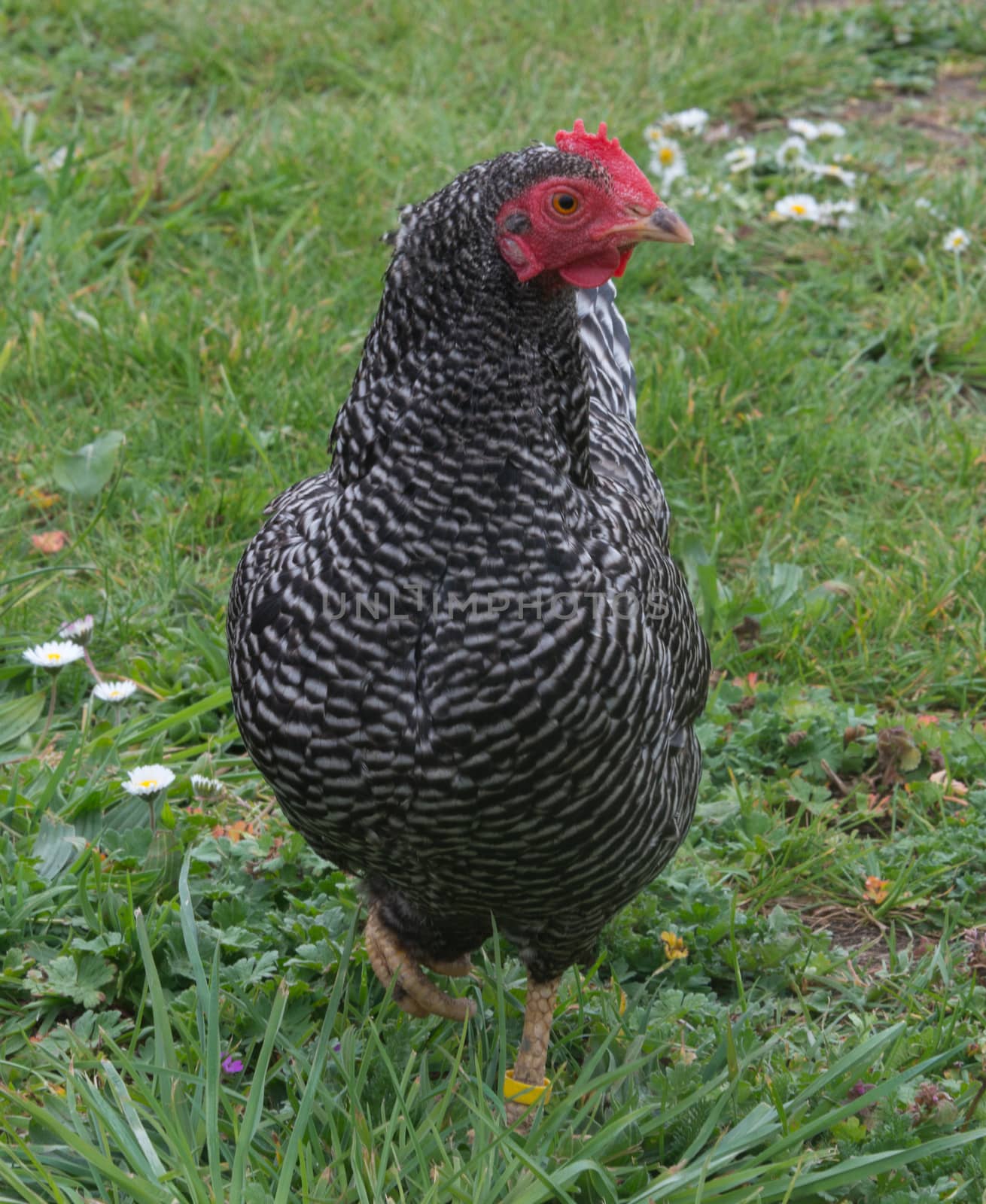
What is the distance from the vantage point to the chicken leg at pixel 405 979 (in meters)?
3.00

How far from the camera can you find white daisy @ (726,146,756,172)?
617 centimetres

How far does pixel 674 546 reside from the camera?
4.43 meters

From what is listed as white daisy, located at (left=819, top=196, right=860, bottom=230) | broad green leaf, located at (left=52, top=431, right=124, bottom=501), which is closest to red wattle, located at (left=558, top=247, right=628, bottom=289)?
broad green leaf, located at (left=52, top=431, right=124, bottom=501)

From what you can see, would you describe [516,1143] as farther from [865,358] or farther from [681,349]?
[865,358]

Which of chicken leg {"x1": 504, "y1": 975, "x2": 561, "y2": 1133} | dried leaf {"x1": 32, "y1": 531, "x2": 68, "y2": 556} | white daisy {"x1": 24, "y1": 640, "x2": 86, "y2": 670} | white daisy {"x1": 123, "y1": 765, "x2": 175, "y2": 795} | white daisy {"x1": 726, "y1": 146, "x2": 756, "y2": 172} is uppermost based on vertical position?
white daisy {"x1": 726, "y1": 146, "x2": 756, "y2": 172}

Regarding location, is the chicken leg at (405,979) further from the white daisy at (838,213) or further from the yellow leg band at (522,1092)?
the white daisy at (838,213)

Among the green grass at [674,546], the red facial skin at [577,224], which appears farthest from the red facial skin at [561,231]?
the green grass at [674,546]

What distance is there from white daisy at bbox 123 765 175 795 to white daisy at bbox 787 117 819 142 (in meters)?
4.45

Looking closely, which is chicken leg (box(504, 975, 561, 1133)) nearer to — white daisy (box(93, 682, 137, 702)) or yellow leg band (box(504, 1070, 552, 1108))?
yellow leg band (box(504, 1070, 552, 1108))

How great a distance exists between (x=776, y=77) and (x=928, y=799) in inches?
176

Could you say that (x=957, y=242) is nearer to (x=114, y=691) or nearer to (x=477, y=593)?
(x=114, y=691)

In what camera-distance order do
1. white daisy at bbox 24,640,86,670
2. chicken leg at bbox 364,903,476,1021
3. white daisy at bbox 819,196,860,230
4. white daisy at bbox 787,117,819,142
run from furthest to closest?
white daisy at bbox 787,117,819,142, white daisy at bbox 819,196,860,230, white daisy at bbox 24,640,86,670, chicken leg at bbox 364,903,476,1021

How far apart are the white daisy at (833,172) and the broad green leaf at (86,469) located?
3353 mm

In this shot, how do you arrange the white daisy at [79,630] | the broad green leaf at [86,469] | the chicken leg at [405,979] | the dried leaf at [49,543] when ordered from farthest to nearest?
the broad green leaf at [86,469]
the dried leaf at [49,543]
the white daisy at [79,630]
the chicken leg at [405,979]
